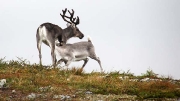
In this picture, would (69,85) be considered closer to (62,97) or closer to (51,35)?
(62,97)

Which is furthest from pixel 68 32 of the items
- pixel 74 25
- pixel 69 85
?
pixel 69 85

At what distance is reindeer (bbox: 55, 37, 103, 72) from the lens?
79.0 feet

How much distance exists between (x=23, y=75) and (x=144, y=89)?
508cm

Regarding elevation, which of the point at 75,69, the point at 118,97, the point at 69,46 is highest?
the point at 69,46

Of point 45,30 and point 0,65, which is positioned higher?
point 45,30

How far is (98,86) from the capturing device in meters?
15.5

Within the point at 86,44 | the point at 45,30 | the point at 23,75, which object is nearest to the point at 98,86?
the point at 23,75

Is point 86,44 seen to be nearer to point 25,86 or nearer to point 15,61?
point 15,61

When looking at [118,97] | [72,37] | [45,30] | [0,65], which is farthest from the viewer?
[72,37]

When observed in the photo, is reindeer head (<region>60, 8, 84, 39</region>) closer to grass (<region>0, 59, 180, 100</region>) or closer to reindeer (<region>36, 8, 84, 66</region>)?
reindeer (<region>36, 8, 84, 66</region>)

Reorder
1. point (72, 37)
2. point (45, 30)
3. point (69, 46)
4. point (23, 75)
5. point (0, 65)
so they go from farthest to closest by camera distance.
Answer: point (72, 37), point (69, 46), point (45, 30), point (0, 65), point (23, 75)

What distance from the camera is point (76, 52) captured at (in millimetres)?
24938

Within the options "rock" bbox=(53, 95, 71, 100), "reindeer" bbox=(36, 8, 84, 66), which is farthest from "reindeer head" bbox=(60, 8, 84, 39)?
"rock" bbox=(53, 95, 71, 100)

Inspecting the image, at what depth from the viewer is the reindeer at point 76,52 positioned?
2408cm
